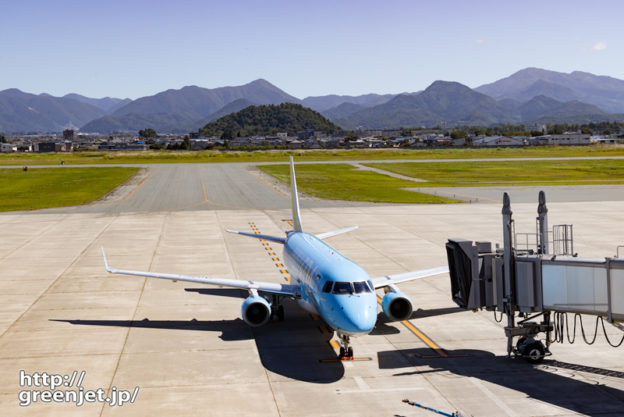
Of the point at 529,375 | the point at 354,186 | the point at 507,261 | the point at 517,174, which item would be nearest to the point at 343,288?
the point at 507,261

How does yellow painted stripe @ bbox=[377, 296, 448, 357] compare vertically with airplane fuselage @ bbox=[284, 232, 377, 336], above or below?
below

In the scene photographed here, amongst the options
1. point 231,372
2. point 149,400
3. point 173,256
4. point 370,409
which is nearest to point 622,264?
point 370,409

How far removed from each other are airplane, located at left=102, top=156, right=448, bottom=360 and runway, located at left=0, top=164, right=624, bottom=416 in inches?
46.4

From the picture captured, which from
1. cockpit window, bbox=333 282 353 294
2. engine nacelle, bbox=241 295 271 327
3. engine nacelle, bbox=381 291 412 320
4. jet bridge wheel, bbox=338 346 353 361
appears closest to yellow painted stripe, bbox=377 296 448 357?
engine nacelle, bbox=381 291 412 320

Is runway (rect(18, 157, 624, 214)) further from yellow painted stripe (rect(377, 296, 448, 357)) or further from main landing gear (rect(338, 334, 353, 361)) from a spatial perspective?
main landing gear (rect(338, 334, 353, 361))

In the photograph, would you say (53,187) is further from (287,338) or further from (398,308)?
(398,308)

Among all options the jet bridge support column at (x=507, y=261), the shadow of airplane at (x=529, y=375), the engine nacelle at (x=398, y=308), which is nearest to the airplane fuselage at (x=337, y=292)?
the engine nacelle at (x=398, y=308)

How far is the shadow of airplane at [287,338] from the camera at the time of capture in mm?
20859

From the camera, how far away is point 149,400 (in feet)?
60.5

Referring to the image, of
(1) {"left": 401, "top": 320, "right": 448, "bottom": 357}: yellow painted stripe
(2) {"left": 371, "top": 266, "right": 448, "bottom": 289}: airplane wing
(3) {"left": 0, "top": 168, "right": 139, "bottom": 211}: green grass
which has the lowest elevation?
(1) {"left": 401, "top": 320, "right": 448, "bottom": 357}: yellow painted stripe

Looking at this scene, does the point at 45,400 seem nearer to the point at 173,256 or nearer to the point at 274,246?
the point at 173,256

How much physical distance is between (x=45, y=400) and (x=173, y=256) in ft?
74.1

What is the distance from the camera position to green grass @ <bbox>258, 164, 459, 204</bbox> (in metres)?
74.3

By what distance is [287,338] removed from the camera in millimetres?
24406
